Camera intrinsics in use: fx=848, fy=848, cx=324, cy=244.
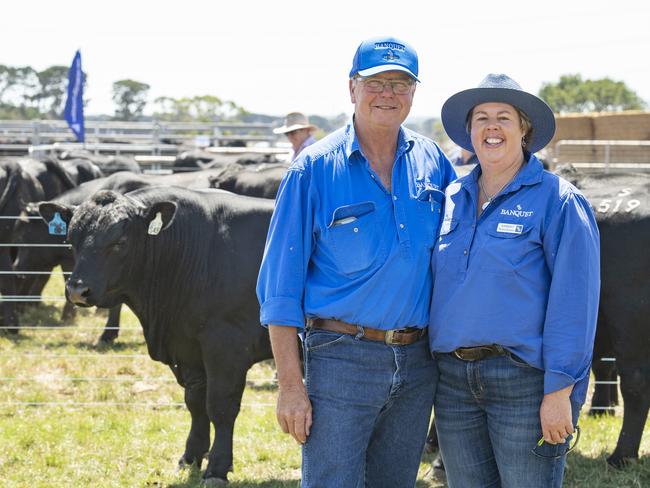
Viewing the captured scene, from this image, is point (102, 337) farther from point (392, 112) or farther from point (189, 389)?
point (392, 112)

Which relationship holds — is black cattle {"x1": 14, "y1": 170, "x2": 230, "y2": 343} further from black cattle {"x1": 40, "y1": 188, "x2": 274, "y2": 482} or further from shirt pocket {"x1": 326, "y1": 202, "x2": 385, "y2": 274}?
shirt pocket {"x1": 326, "y1": 202, "x2": 385, "y2": 274}

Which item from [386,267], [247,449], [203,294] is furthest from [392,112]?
[247,449]

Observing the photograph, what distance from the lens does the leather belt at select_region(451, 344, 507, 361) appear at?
3002 mm

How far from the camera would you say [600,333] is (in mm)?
5414

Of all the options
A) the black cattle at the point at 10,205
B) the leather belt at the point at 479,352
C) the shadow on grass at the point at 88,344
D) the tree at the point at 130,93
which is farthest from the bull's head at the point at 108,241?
the tree at the point at 130,93

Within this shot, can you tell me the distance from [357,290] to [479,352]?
19.2 inches

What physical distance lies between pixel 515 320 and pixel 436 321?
0.98 ft

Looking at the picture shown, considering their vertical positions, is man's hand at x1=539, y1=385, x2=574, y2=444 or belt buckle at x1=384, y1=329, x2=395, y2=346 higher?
belt buckle at x1=384, y1=329, x2=395, y2=346

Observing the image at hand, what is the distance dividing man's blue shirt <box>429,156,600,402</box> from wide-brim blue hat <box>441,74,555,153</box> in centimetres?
22

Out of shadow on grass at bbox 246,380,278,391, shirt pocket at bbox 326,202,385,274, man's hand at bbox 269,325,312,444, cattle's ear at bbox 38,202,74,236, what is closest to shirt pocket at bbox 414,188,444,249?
shirt pocket at bbox 326,202,385,274

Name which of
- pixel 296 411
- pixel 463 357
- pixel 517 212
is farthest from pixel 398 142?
pixel 296 411

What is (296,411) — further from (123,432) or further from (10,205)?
(10,205)

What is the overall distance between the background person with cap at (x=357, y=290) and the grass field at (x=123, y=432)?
2.48 m

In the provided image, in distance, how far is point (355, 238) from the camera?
308cm
